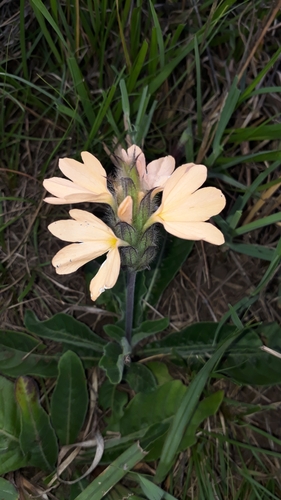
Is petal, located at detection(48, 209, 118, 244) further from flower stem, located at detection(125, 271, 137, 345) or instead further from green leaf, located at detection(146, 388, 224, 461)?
green leaf, located at detection(146, 388, 224, 461)

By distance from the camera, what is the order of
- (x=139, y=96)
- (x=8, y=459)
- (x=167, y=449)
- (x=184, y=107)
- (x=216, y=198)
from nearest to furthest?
(x=216, y=198) → (x=167, y=449) → (x=8, y=459) → (x=139, y=96) → (x=184, y=107)

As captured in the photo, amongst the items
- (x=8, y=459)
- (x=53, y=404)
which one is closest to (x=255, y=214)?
(x=53, y=404)

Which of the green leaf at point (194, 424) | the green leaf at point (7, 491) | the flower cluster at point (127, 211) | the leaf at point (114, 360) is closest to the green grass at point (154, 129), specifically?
the green leaf at point (194, 424)

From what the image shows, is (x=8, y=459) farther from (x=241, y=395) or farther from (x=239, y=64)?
(x=239, y=64)

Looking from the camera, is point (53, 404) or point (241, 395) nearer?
point (53, 404)

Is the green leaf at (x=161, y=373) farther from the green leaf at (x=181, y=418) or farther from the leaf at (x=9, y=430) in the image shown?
the leaf at (x=9, y=430)

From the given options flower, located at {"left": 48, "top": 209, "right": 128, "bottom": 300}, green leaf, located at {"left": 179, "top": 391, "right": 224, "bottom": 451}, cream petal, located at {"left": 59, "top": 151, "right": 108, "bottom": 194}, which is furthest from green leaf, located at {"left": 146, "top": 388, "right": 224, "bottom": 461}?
cream petal, located at {"left": 59, "top": 151, "right": 108, "bottom": 194}
